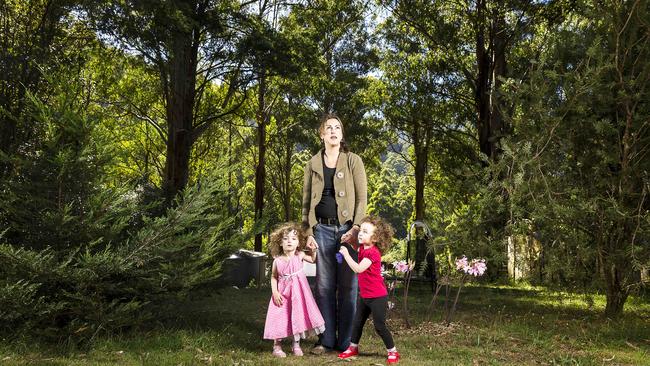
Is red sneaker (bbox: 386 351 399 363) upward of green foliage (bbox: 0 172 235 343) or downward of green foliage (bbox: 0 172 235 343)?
downward

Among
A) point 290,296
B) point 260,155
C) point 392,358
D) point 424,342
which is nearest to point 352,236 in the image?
point 290,296

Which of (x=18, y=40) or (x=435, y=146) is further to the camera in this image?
(x=435, y=146)

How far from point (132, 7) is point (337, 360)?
27.3 ft

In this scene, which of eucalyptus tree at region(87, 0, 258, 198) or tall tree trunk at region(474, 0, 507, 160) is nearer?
eucalyptus tree at region(87, 0, 258, 198)

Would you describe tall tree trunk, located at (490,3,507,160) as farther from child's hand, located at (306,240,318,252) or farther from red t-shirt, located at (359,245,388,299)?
red t-shirt, located at (359,245,388,299)

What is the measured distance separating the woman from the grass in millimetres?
342

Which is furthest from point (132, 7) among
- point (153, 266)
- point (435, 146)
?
point (435, 146)

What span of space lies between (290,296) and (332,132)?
170 centimetres

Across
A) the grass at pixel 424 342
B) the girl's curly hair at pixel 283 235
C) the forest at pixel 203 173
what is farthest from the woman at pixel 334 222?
the forest at pixel 203 173

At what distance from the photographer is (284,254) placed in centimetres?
594

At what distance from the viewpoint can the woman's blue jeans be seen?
18.8 ft

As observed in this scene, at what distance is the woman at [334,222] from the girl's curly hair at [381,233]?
223 millimetres

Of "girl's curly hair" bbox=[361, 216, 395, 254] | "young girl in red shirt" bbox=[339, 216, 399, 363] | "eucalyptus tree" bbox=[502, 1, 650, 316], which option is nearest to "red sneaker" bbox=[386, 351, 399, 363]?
"young girl in red shirt" bbox=[339, 216, 399, 363]

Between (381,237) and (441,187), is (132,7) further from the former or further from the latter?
(441,187)
